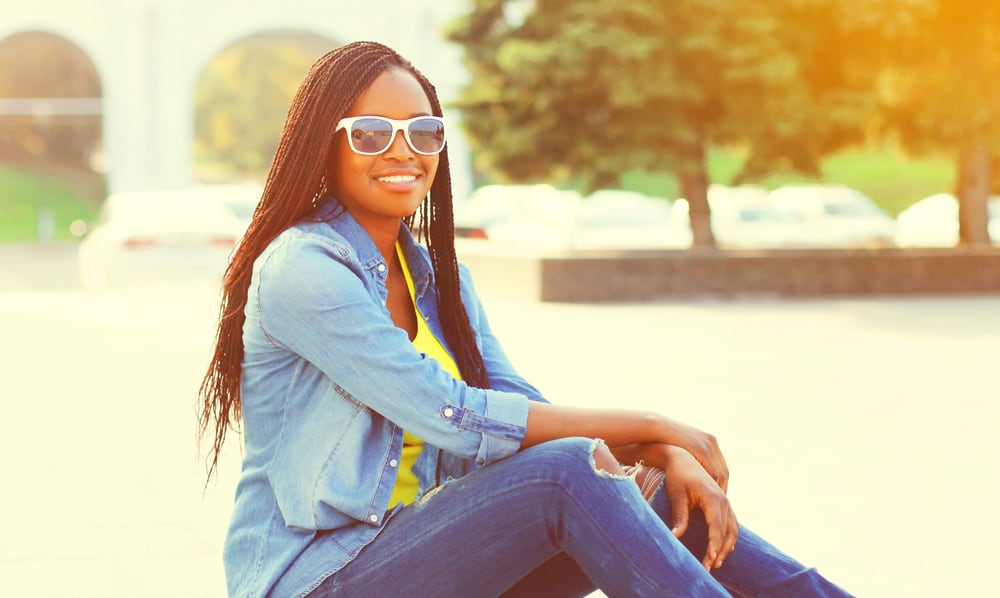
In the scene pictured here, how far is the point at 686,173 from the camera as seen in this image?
1741cm

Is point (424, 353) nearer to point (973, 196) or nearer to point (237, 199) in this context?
point (973, 196)

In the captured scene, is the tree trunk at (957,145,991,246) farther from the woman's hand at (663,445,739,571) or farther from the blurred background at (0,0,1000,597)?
the woman's hand at (663,445,739,571)

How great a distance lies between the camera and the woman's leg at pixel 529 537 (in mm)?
2504

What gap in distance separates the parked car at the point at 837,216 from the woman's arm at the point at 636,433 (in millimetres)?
20733

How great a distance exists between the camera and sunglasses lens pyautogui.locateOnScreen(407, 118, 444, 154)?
287 centimetres

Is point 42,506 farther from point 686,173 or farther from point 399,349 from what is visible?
point 686,173

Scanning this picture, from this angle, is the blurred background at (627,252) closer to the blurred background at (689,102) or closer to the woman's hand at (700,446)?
the blurred background at (689,102)

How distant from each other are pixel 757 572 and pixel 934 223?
80.4ft

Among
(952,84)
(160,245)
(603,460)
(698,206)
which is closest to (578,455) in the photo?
(603,460)

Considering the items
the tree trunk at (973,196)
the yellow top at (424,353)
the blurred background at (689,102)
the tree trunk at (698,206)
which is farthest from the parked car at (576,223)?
the yellow top at (424,353)

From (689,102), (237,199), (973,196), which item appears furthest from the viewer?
(237,199)

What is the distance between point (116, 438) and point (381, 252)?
4.50 m

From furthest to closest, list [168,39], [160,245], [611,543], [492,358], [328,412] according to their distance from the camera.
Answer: [168,39], [160,245], [492,358], [328,412], [611,543]

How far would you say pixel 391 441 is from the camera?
2674 mm
